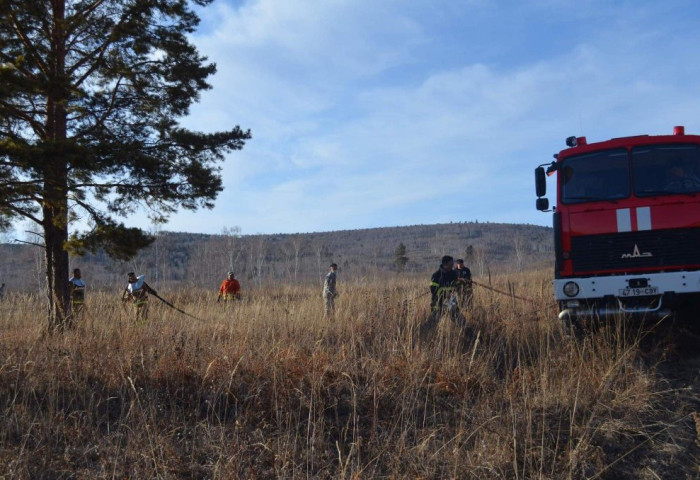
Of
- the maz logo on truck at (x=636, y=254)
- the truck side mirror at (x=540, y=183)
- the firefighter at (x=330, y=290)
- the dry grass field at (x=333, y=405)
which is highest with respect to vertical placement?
the truck side mirror at (x=540, y=183)

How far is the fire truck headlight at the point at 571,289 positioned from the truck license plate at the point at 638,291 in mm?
520

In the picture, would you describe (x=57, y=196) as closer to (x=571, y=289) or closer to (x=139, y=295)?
(x=139, y=295)

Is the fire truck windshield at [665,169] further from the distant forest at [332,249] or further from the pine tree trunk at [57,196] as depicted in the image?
the distant forest at [332,249]

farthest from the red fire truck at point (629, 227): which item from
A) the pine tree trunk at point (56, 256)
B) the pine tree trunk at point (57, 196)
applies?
the pine tree trunk at point (56, 256)

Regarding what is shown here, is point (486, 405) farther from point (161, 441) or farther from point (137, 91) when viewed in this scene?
point (137, 91)

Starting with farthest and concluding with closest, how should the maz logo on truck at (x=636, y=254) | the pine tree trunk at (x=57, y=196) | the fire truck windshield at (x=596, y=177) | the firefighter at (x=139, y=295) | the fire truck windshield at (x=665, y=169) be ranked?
the firefighter at (x=139, y=295), the pine tree trunk at (x=57, y=196), the fire truck windshield at (x=596, y=177), the fire truck windshield at (x=665, y=169), the maz logo on truck at (x=636, y=254)

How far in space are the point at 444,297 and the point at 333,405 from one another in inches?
149

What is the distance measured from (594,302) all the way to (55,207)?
25.6 feet

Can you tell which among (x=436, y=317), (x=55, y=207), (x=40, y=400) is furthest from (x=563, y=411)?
(x=55, y=207)

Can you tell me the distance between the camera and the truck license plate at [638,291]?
689 centimetres

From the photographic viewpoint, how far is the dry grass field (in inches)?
173

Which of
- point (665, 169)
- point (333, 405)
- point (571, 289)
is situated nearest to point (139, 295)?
point (333, 405)

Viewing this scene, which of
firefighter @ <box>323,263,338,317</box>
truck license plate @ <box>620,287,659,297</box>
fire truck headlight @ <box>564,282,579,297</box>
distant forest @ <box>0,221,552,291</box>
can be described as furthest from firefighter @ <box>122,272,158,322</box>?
distant forest @ <box>0,221,552,291</box>

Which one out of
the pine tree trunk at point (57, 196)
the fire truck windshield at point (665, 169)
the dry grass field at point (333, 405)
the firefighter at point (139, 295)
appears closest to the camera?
the dry grass field at point (333, 405)
